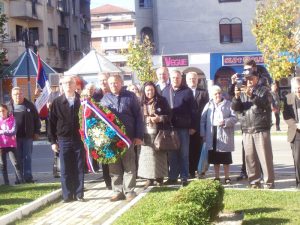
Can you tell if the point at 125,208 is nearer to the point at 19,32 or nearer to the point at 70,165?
the point at 70,165

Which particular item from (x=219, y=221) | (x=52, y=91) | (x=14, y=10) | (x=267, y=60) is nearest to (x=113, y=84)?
(x=219, y=221)

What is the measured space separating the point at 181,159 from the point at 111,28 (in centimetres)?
13860

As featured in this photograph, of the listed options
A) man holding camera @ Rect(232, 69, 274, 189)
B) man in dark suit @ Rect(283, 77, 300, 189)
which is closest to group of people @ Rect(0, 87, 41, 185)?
man holding camera @ Rect(232, 69, 274, 189)

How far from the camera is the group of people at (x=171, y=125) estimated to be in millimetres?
10188

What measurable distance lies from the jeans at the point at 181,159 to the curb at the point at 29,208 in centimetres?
208

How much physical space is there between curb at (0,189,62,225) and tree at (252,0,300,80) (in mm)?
23179

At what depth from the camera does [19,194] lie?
11.1 meters

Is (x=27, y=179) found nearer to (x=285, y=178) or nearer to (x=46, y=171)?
(x=46, y=171)

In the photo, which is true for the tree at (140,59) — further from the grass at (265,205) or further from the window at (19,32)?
Result: the grass at (265,205)

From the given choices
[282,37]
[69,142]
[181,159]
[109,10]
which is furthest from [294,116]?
[109,10]

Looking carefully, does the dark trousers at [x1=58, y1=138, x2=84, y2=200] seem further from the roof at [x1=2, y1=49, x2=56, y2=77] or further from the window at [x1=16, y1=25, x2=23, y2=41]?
the window at [x1=16, y1=25, x2=23, y2=41]

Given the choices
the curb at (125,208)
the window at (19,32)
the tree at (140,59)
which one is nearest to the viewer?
the curb at (125,208)

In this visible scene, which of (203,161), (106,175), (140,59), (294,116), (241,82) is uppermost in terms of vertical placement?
(140,59)

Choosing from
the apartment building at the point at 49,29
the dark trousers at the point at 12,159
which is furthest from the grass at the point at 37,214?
the apartment building at the point at 49,29
